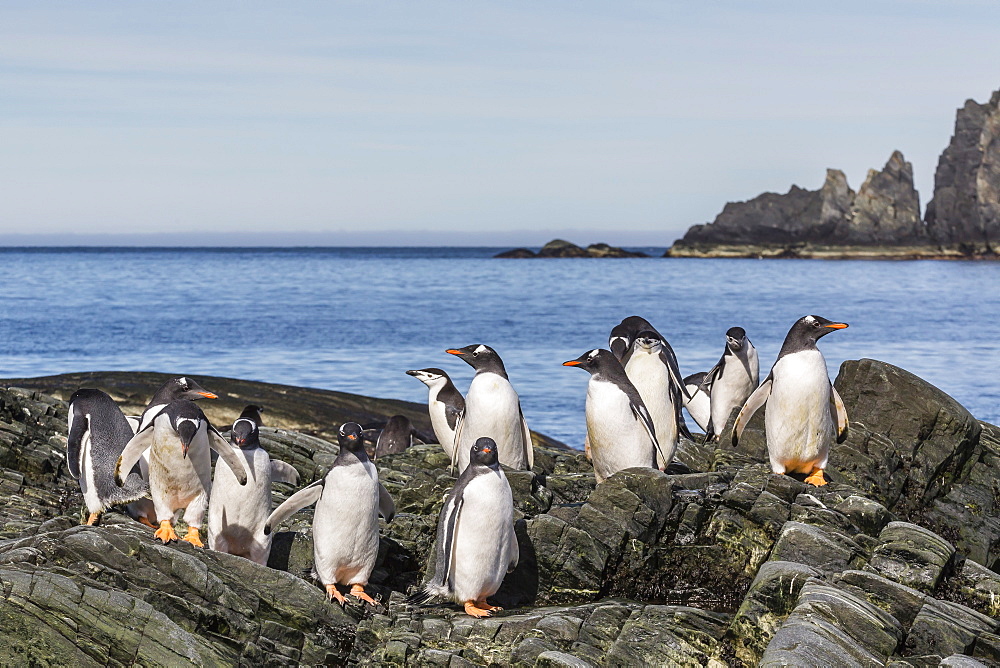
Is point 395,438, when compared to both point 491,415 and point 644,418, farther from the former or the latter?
point 644,418

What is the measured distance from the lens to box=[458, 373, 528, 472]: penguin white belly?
1138 cm

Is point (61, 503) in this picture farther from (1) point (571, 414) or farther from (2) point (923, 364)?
(2) point (923, 364)

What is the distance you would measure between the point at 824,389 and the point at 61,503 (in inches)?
312

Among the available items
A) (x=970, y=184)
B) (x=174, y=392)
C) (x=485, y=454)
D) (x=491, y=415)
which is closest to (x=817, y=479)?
(x=491, y=415)

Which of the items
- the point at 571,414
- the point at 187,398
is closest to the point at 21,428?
the point at 187,398

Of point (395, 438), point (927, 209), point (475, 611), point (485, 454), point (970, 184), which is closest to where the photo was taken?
point (475, 611)

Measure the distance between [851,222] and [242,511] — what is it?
151m

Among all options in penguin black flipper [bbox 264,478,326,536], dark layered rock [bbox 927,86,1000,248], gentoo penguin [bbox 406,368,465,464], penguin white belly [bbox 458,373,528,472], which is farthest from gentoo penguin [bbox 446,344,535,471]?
dark layered rock [bbox 927,86,1000,248]

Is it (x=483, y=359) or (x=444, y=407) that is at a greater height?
(x=483, y=359)

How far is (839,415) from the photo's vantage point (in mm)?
11430

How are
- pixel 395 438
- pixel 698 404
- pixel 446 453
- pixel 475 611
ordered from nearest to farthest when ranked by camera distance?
pixel 475 611 → pixel 446 453 → pixel 395 438 → pixel 698 404

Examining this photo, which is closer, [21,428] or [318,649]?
[318,649]

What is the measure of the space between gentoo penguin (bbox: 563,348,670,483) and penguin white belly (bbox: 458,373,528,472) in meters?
0.89

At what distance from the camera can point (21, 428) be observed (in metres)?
12.9
